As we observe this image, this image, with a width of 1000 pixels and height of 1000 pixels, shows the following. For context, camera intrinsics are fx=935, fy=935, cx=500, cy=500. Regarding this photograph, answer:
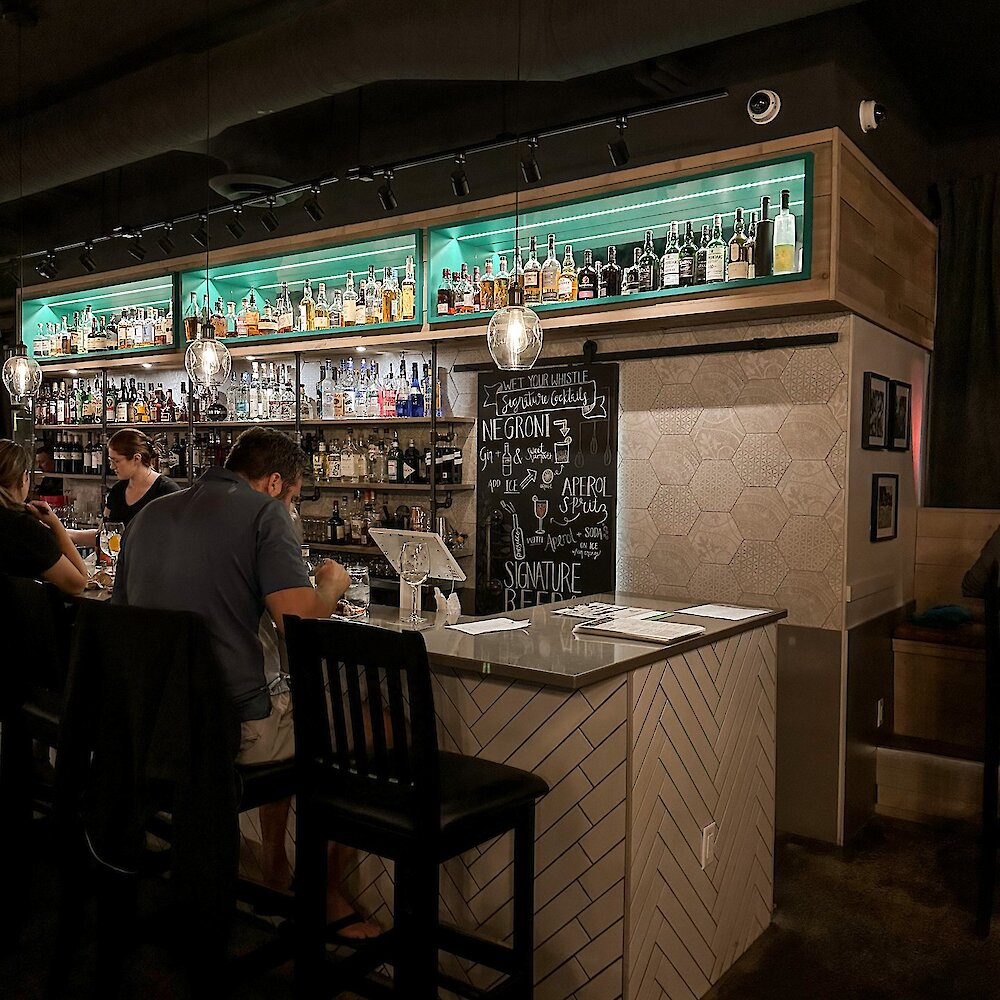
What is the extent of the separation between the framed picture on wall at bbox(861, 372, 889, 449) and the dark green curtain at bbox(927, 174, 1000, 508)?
85 cm

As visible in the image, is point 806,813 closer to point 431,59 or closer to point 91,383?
point 431,59

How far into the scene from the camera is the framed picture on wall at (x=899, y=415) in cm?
429

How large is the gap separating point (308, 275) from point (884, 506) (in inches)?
141

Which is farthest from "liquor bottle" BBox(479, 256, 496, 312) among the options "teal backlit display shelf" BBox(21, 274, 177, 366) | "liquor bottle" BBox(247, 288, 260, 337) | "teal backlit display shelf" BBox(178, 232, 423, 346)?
"teal backlit display shelf" BBox(21, 274, 177, 366)

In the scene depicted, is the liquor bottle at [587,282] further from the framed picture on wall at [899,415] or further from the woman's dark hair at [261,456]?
the woman's dark hair at [261,456]

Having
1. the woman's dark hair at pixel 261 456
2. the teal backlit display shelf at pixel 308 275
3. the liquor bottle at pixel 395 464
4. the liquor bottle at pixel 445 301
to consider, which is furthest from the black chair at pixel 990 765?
the liquor bottle at pixel 395 464

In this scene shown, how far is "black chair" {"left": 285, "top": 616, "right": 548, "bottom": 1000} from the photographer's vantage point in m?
2.03

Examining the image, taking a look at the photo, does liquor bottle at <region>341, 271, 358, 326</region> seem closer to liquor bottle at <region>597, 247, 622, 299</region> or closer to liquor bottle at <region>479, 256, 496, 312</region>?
liquor bottle at <region>479, 256, 496, 312</region>

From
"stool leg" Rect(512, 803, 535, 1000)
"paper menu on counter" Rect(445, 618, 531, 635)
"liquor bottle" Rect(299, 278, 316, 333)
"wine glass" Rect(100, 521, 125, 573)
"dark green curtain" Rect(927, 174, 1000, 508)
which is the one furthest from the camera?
"liquor bottle" Rect(299, 278, 316, 333)

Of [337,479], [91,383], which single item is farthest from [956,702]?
[91,383]

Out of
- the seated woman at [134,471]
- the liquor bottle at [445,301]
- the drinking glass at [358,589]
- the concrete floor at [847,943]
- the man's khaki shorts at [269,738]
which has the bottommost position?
the concrete floor at [847,943]

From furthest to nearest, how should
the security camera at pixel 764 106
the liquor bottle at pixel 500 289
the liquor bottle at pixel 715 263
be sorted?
1. the liquor bottle at pixel 500 289
2. the liquor bottle at pixel 715 263
3. the security camera at pixel 764 106

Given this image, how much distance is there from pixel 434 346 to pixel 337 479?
3.48 ft

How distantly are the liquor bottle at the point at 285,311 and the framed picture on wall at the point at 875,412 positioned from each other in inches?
125
